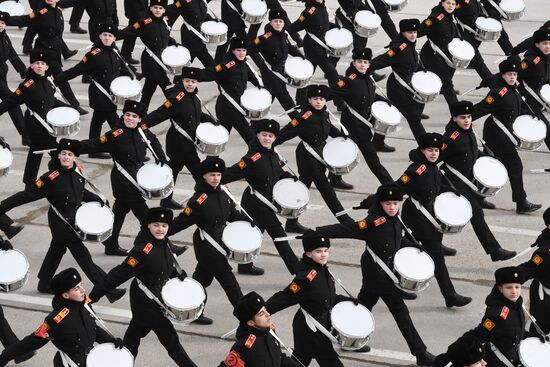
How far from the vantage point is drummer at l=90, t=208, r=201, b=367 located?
12.1 metres

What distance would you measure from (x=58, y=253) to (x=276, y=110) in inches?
248

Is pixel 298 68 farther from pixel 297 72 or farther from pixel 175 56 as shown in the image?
pixel 175 56

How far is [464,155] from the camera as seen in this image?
1490cm

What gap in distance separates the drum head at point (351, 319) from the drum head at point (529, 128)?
15.7 ft

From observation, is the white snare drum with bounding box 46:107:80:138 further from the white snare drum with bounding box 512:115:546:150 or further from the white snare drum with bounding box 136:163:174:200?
the white snare drum with bounding box 512:115:546:150

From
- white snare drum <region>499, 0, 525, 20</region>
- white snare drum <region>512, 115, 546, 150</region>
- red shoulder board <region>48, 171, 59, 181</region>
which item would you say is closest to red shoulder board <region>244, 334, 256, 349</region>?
red shoulder board <region>48, 171, 59, 181</region>

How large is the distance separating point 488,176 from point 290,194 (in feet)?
6.93

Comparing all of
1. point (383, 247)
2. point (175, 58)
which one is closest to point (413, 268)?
point (383, 247)

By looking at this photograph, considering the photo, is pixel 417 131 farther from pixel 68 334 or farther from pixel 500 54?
pixel 68 334

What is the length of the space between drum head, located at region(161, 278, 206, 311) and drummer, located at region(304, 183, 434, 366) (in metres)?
1.27

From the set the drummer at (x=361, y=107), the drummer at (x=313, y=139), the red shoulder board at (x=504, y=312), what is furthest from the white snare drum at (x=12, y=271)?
the drummer at (x=361, y=107)

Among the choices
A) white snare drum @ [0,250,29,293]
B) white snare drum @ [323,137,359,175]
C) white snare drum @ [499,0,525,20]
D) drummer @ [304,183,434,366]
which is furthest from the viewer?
white snare drum @ [499,0,525,20]

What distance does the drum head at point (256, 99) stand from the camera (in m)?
16.8

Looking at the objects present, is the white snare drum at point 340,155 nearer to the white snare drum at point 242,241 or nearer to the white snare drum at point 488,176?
the white snare drum at point 488,176
